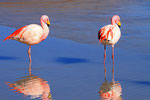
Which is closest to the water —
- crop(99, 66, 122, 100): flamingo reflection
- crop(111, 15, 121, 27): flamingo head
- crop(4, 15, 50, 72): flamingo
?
crop(99, 66, 122, 100): flamingo reflection

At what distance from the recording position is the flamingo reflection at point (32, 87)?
21.4 ft

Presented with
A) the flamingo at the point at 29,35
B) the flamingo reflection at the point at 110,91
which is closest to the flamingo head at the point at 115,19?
the flamingo at the point at 29,35

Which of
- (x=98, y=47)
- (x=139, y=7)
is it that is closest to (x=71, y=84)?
(x=98, y=47)

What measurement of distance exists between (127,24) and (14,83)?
6.38 meters

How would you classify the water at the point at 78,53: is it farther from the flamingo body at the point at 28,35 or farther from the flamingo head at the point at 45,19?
the flamingo head at the point at 45,19

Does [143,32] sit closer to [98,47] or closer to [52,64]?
[98,47]

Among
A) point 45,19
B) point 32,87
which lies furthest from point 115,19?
point 32,87

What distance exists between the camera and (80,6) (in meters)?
16.6

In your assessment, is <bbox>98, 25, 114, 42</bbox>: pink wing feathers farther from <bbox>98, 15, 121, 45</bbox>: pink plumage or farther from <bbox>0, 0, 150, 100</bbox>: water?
<bbox>0, 0, 150, 100</bbox>: water

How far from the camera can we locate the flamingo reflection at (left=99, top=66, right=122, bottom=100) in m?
6.38

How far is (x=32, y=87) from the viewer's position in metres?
6.95

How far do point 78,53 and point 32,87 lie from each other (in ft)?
8.49

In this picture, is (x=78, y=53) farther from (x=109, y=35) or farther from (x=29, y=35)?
(x=29, y=35)

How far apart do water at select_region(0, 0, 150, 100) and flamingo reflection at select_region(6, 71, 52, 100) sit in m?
0.12
